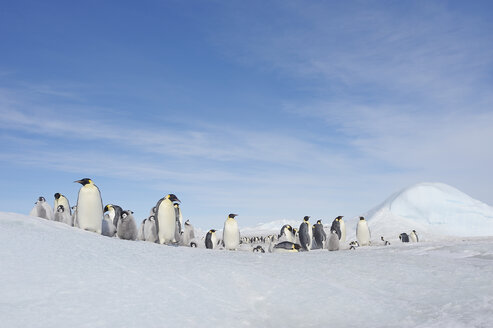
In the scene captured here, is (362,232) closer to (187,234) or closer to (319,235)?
(319,235)

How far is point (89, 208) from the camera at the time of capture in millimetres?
9125

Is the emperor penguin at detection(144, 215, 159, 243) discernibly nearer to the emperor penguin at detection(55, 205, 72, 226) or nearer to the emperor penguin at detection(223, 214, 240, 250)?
the emperor penguin at detection(55, 205, 72, 226)

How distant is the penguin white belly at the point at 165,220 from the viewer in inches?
422

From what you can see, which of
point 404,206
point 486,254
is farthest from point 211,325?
point 404,206

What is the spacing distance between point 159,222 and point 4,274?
6.00 m

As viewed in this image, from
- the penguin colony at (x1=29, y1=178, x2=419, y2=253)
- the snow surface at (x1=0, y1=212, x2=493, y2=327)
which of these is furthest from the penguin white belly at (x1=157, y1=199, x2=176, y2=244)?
the snow surface at (x1=0, y1=212, x2=493, y2=327)

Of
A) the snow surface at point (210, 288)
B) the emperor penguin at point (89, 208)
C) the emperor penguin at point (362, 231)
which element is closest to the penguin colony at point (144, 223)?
the emperor penguin at point (89, 208)

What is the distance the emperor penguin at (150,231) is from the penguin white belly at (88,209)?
85.7 inches

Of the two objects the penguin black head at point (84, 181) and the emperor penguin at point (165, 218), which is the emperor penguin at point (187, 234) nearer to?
the emperor penguin at point (165, 218)

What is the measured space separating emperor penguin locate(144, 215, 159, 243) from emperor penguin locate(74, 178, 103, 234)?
2119 mm

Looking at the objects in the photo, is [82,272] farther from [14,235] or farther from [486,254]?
[486,254]

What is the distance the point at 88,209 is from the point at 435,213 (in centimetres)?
4925

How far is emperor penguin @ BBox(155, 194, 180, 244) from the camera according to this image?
35.2 feet

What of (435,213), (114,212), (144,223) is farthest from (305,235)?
(435,213)
